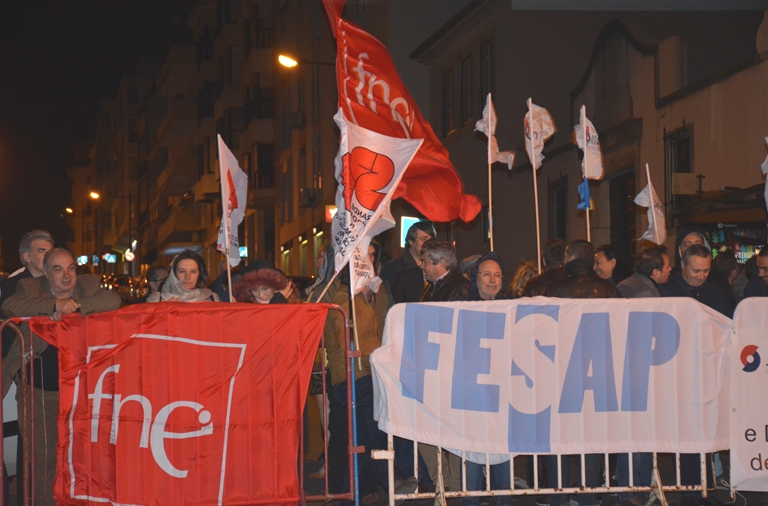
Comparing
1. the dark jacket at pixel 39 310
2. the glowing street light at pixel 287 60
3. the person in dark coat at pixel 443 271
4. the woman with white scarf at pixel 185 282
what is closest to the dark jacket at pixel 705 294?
the person in dark coat at pixel 443 271

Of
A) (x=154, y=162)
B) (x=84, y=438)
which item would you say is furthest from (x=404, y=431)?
(x=154, y=162)

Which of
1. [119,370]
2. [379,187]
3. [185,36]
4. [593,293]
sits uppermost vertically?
[185,36]

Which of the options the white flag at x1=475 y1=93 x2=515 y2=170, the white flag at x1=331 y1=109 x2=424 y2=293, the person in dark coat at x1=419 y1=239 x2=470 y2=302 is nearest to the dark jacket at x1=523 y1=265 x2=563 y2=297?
the person in dark coat at x1=419 y1=239 x2=470 y2=302

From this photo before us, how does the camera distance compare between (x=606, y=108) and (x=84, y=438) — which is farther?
(x=606, y=108)

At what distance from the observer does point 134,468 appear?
22.9 feet

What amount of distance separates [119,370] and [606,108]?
14.2m

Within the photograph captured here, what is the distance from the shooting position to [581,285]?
771cm

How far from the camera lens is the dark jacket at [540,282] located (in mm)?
8328

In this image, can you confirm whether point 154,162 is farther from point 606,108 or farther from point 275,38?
point 606,108

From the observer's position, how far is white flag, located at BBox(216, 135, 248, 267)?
1040cm

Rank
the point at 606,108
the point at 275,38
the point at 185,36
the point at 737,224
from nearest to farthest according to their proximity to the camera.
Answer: the point at 737,224, the point at 606,108, the point at 275,38, the point at 185,36

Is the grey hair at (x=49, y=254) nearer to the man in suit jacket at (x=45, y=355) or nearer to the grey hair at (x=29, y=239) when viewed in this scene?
the man in suit jacket at (x=45, y=355)

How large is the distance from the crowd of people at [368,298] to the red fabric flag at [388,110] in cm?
81

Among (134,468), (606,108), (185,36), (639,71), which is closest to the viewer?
(134,468)
